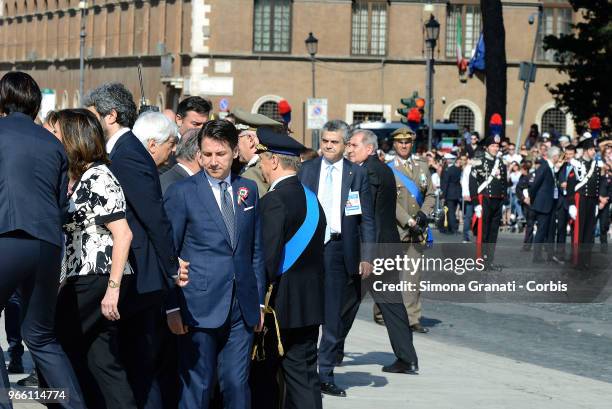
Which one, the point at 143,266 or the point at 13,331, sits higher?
the point at 143,266

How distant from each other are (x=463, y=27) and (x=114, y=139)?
5279cm

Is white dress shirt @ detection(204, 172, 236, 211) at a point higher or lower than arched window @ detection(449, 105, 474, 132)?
higher

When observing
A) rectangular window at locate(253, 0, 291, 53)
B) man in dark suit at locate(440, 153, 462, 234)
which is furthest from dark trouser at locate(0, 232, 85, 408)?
rectangular window at locate(253, 0, 291, 53)

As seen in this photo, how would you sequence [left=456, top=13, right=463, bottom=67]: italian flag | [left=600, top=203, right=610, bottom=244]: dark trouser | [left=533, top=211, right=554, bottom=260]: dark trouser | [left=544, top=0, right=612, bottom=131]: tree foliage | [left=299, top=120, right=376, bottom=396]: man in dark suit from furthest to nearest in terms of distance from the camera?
[left=456, top=13, right=463, bottom=67]: italian flag
[left=544, top=0, right=612, bottom=131]: tree foliage
[left=600, top=203, right=610, bottom=244]: dark trouser
[left=533, top=211, right=554, bottom=260]: dark trouser
[left=299, top=120, right=376, bottom=396]: man in dark suit

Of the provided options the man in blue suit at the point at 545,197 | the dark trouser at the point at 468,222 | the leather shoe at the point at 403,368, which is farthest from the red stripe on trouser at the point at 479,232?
the leather shoe at the point at 403,368

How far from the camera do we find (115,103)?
29.6ft

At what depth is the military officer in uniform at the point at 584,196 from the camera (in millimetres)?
25344

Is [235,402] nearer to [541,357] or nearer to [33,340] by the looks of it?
[33,340]

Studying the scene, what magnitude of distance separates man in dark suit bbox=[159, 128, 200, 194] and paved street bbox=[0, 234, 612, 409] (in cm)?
158

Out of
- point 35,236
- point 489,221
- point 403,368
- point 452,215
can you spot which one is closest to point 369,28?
point 452,215

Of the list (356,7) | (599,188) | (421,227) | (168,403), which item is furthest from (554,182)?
(356,7)

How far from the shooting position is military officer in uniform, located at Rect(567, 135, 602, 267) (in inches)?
998

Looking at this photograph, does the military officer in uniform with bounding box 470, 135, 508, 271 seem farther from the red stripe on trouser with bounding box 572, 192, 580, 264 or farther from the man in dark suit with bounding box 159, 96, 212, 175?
the man in dark suit with bounding box 159, 96, 212, 175

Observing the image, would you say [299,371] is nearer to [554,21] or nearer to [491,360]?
[491,360]
